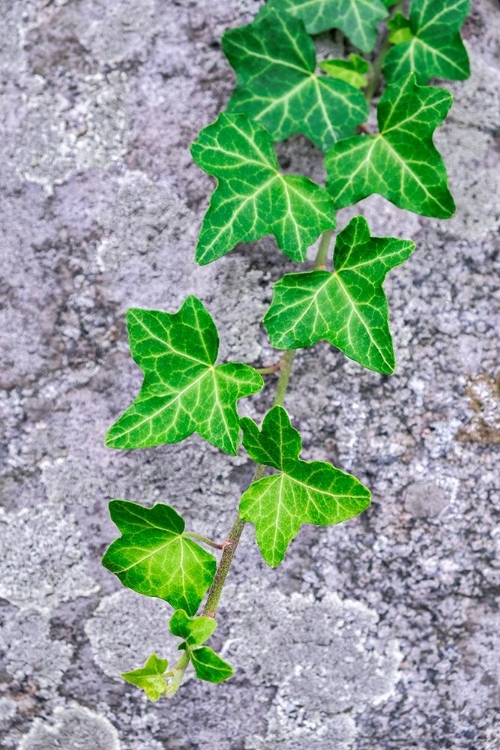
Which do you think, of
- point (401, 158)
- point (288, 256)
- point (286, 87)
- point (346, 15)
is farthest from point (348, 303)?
point (346, 15)

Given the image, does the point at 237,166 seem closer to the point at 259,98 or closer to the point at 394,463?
the point at 259,98

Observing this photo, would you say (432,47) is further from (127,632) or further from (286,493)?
(127,632)

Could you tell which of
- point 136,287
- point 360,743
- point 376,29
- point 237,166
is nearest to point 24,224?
point 136,287

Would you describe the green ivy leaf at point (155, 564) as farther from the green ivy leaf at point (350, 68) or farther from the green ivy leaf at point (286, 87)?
the green ivy leaf at point (350, 68)

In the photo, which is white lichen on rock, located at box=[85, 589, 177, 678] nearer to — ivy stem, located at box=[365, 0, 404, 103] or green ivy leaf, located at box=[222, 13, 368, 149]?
green ivy leaf, located at box=[222, 13, 368, 149]

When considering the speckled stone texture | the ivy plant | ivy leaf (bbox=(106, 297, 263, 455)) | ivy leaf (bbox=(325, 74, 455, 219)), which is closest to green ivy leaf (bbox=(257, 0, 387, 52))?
the ivy plant
